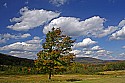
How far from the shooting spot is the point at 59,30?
5838cm

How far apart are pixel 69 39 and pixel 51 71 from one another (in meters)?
9.12

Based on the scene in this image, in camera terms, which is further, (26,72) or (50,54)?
(26,72)

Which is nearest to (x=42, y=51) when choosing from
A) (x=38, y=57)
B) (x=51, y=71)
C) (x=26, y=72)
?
(x=38, y=57)

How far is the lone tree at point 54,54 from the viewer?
57.1 metres

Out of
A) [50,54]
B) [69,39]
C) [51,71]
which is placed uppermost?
[69,39]

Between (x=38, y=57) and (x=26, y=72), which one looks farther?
(x=26, y=72)

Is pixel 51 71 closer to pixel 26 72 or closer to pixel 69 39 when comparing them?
pixel 69 39

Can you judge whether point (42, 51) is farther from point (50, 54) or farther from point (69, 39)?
point (69, 39)

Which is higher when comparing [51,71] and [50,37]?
[50,37]

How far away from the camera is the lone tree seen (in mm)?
57094

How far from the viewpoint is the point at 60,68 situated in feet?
192

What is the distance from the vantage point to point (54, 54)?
56.7 m

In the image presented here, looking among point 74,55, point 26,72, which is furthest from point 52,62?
point 26,72

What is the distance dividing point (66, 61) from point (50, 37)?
7.07 m
